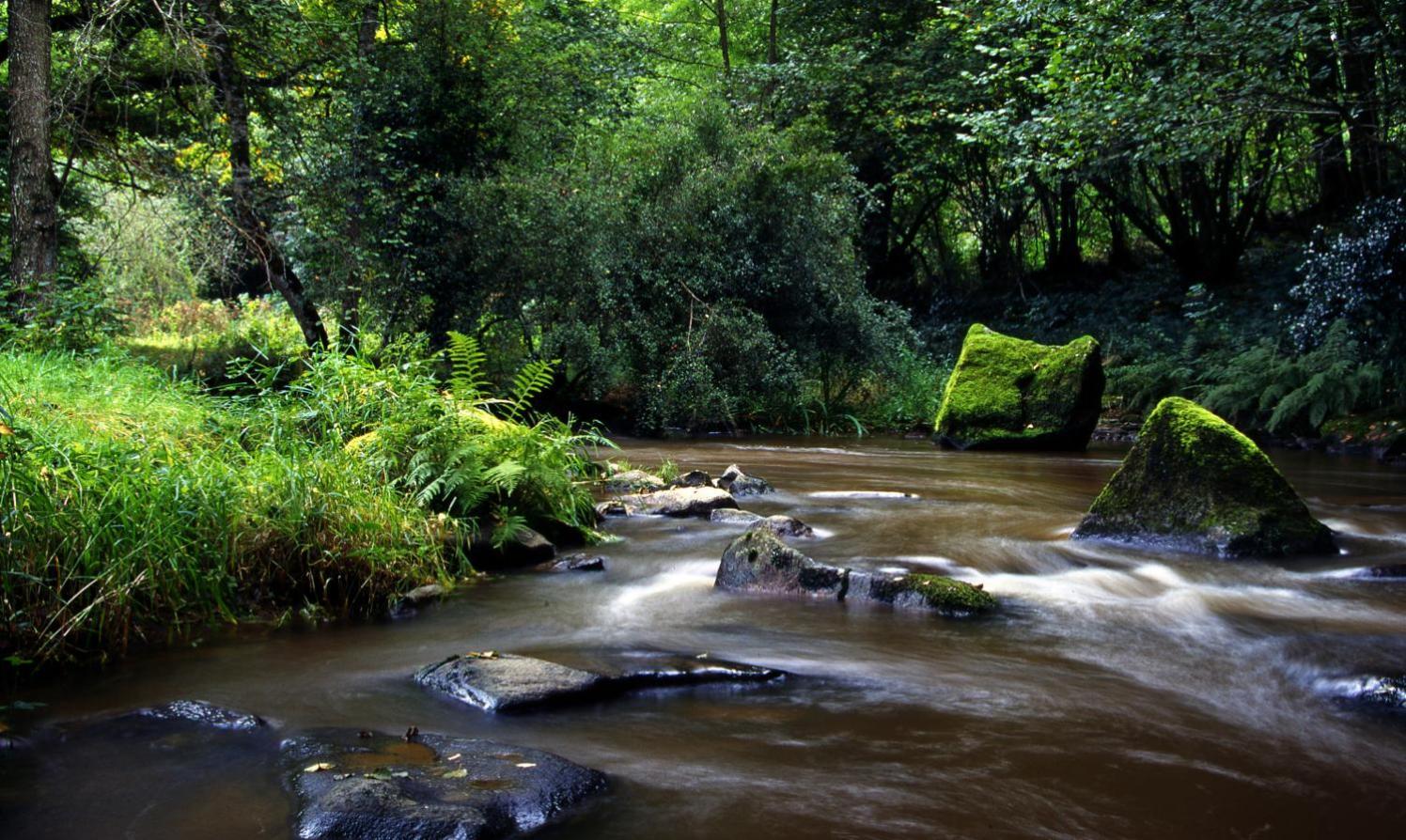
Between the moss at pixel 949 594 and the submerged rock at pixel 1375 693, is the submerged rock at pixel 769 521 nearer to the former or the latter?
the moss at pixel 949 594

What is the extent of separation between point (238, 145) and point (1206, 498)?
474 inches

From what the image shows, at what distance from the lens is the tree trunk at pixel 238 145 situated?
1212 cm

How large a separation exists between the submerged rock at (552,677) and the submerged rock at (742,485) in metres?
5.33

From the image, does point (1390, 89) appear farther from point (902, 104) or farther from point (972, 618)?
point (972, 618)

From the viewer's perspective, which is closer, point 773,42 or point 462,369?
point 462,369

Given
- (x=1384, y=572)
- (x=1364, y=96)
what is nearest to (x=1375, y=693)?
(x=1384, y=572)

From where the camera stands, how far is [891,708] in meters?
3.93

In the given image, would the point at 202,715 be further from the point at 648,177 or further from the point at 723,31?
the point at 723,31

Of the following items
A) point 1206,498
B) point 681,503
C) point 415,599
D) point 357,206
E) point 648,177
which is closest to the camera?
point 415,599

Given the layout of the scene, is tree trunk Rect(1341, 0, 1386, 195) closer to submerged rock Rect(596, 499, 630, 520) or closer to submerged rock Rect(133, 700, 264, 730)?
submerged rock Rect(596, 499, 630, 520)

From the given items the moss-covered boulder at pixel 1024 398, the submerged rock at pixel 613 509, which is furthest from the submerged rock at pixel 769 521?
the moss-covered boulder at pixel 1024 398

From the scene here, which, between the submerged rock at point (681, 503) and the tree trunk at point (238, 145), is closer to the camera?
the submerged rock at point (681, 503)

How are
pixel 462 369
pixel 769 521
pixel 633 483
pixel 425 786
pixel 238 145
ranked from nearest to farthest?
pixel 425 786 < pixel 769 521 < pixel 462 369 < pixel 633 483 < pixel 238 145

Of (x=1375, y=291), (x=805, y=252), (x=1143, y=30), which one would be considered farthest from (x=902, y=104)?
(x=1375, y=291)
